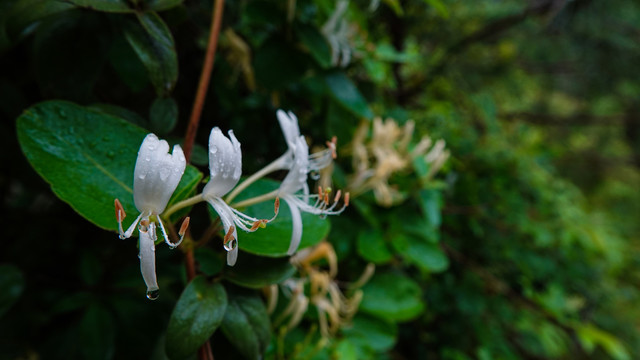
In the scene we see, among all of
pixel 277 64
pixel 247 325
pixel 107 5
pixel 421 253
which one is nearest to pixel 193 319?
pixel 247 325

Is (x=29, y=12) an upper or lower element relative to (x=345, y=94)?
upper

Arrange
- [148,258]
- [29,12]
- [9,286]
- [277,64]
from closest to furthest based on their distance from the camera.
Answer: [148,258] → [29,12] → [9,286] → [277,64]

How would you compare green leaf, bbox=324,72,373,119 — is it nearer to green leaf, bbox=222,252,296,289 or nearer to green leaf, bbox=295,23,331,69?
green leaf, bbox=295,23,331,69

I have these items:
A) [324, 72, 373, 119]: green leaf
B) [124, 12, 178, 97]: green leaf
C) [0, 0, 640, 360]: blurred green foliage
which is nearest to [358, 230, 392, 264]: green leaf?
[0, 0, 640, 360]: blurred green foliage

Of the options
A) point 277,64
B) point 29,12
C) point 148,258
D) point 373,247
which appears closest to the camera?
point 148,258

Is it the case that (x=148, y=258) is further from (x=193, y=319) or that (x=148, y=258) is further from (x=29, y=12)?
(x=29, y=12)

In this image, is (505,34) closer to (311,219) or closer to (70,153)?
(311,219)

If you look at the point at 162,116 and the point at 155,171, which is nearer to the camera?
→ the point at 155,171
